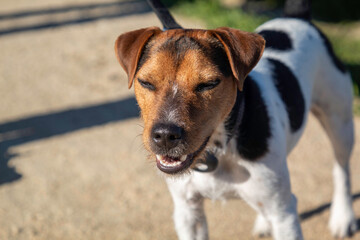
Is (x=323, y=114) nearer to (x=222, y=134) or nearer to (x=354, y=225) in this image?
(x=354, y=225)

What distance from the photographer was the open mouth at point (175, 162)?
274 centimetres

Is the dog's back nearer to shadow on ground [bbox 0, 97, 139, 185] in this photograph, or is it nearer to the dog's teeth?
the dog's teeth

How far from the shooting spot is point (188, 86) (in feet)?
8.71

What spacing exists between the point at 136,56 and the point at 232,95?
0.71 m

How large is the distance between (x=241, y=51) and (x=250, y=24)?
5.66 meters

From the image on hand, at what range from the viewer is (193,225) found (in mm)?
3463

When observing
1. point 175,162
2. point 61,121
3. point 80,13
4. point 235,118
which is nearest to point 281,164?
point 235,118

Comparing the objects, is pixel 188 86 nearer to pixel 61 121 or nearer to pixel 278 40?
pixel 278 40

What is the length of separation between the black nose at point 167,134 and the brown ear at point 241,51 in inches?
20.6

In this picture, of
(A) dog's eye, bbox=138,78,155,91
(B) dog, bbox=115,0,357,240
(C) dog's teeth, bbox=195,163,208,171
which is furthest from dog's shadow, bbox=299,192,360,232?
(A) dog's eye, bbox=138,78,155,91

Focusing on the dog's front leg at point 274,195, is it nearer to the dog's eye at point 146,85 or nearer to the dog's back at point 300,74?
the dog's back at point 300,74

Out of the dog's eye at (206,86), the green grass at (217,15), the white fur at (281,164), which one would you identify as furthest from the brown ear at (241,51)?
the green grass at (217,15)

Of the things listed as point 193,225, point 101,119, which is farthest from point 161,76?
point 101,119

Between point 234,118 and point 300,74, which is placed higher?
point 234,118
